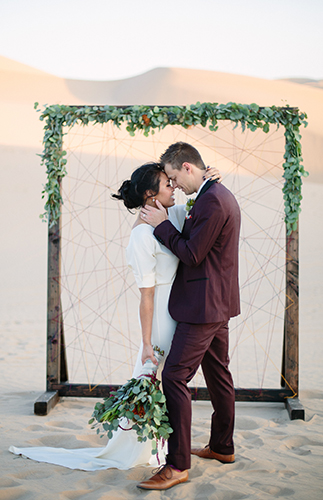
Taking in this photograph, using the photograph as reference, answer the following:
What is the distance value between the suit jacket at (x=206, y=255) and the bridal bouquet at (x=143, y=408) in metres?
0.37

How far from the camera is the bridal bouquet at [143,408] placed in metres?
2.61

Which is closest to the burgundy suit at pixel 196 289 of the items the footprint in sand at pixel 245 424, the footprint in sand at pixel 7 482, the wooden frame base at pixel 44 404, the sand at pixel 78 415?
the sand at pixel 78 415

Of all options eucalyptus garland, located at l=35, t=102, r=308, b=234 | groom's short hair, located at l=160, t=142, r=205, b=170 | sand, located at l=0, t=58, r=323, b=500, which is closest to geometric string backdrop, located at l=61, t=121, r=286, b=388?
eucalyptus garland, located at l=35, t=102, r=308, b=234

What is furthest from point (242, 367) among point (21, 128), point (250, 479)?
point (21, 128)

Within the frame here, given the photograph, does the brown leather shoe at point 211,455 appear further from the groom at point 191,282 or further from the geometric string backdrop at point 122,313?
the geometric string backdrop at point 122,313

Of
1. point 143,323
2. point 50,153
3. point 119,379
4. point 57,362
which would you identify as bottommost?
point 119,379

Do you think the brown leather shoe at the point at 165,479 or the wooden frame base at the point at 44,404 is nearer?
the brown leather shoe at the point at 165,479

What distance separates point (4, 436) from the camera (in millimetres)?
3389

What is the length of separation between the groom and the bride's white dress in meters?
0.07

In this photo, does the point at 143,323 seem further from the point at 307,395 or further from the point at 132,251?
the point at 307,395

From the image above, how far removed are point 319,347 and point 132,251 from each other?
4.47 metres

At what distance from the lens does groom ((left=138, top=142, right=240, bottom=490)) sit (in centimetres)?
261

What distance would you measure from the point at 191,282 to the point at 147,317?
0.33 metres

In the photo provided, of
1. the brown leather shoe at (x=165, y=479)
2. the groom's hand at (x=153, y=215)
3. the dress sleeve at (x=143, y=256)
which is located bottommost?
the brown leather shoe at (x=165, y=479)
